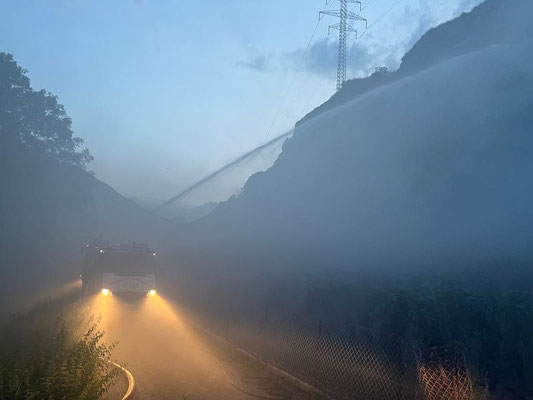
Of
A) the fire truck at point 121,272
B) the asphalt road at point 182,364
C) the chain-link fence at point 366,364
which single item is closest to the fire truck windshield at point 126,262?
the fire truck at point 121,272

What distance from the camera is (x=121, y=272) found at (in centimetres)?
2030

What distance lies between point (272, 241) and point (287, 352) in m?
22.0

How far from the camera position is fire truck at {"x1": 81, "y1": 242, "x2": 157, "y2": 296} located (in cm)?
1994

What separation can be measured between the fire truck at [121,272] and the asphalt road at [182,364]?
1.18 metres

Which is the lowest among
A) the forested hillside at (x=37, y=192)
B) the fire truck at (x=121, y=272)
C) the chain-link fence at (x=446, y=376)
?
the chain-link fence at (x=446, y=376)

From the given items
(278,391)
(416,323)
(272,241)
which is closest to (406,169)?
(272,241)

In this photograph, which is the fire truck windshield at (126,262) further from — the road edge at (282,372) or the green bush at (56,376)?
the green bush at (56,376)

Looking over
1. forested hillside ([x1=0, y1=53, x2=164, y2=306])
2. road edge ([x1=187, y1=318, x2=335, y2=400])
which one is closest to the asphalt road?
road edge ([x1=187, y1=318, x2=335, y2=400])

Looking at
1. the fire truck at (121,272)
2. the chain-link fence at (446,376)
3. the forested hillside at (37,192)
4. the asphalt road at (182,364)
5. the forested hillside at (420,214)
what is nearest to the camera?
the chain-link fence at (446,376)

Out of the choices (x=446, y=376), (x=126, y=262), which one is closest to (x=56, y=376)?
(x=446, y=376)

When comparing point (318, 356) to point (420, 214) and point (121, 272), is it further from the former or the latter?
point (420, 214)

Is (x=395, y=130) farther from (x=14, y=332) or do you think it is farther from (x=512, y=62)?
(x=14, y=332)

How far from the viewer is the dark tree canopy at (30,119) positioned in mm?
43938

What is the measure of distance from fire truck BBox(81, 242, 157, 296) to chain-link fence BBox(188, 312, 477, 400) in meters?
9.21
